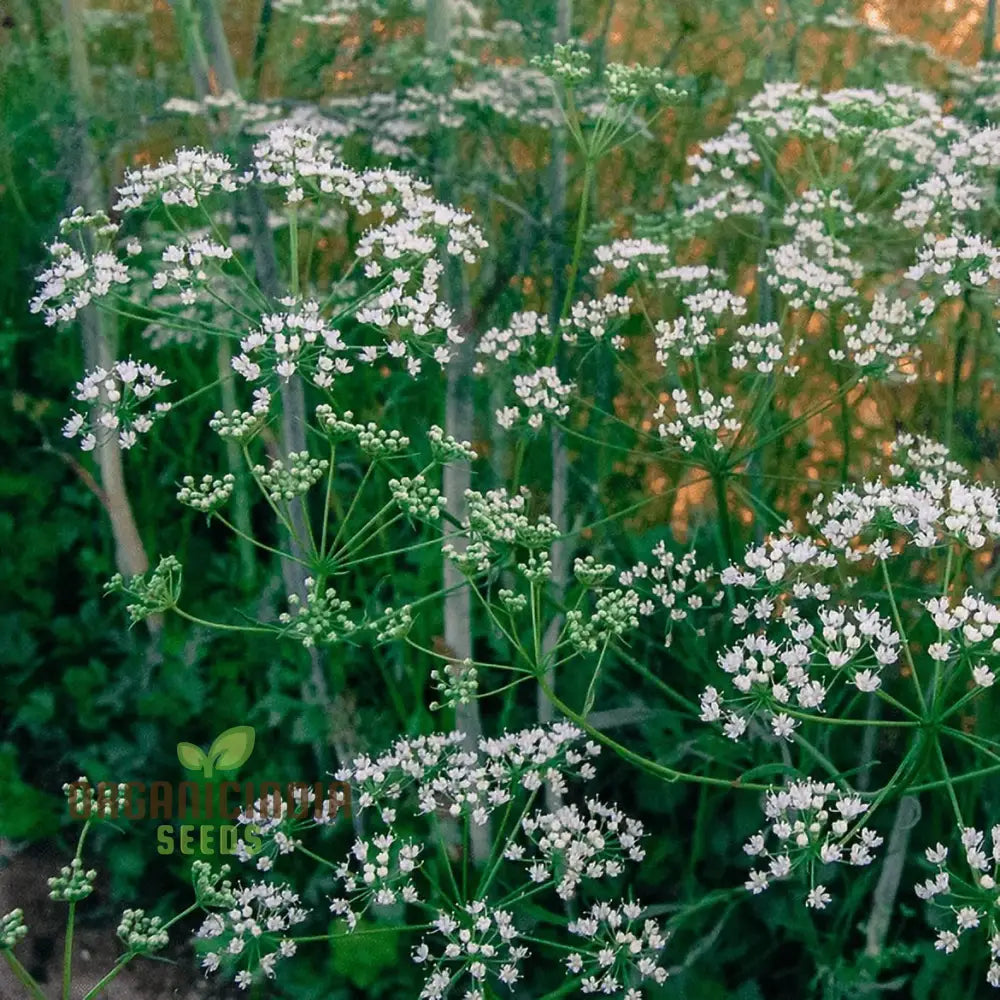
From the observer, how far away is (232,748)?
3.63m

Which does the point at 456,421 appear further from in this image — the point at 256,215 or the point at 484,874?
the point at 484,874

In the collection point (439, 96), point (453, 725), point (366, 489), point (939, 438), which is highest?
point (439, 96)

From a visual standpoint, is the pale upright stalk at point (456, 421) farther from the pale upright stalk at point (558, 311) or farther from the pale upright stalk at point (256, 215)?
the pale upright stalk at point (256, 215)

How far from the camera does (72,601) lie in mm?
4789

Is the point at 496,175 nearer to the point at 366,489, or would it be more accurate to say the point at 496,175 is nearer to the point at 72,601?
the point at 366,489

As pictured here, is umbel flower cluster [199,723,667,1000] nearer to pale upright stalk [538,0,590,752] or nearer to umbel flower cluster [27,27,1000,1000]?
umbel flower cluster [27,27,1000,1000]

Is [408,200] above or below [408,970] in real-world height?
above

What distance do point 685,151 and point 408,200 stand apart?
2167 millimetres

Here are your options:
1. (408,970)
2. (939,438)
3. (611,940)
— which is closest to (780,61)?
A: (939,438)

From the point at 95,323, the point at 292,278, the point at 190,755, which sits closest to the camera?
the point at 292,278

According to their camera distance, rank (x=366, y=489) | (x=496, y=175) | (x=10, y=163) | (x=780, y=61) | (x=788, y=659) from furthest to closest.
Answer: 1. (x=10, y=163)
2. (x=366, y=489)
3. (x=780, y=61)
4. (x=496, y=175)
5. (x=788, y=659)

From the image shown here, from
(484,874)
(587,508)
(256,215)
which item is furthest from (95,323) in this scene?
(484,874)

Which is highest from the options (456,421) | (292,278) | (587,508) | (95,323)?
(292,278)

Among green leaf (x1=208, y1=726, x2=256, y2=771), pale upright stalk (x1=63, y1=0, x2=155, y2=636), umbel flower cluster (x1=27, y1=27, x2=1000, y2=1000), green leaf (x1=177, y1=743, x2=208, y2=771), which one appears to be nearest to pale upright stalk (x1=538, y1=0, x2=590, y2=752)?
umbel flower cluster (x1=27, y1=27, x2=1000, y2=1000)
